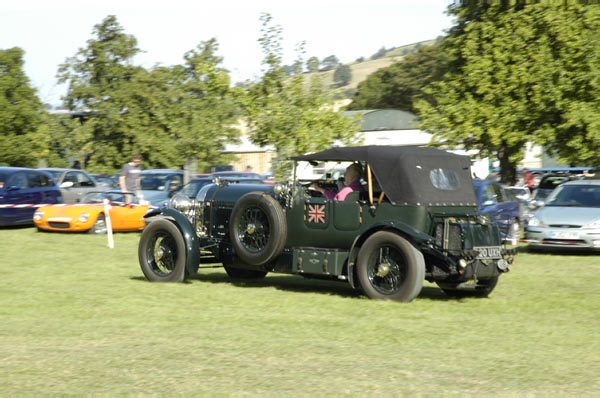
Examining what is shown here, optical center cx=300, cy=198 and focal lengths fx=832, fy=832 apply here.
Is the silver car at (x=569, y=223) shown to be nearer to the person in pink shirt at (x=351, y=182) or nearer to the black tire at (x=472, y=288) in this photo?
the black tire at (x=472, y=288)

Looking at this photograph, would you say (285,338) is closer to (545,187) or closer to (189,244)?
(189,244)

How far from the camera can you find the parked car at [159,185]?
2369 centimetres

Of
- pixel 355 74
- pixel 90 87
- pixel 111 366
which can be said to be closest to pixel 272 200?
pixel 111 366

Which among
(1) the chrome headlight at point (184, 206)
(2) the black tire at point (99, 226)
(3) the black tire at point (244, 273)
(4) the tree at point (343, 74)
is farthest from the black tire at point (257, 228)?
(4) the tree at point (343, 74)

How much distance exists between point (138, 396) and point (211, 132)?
33.4 meters

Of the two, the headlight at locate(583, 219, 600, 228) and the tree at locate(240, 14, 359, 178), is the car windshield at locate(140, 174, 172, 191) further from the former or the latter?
the headlight at locate(583, 219, 600, 228)

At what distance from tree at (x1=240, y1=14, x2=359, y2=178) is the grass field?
1280 cm

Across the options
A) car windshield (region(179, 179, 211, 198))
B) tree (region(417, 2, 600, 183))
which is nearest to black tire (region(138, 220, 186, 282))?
car windshield (region(179, 179, 211, 198))

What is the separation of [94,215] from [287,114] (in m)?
7.25

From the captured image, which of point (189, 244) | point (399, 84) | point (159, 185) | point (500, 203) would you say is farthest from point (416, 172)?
point (399, 84)

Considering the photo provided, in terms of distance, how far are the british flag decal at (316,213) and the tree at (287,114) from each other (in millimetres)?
14077

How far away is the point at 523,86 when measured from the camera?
2650cm

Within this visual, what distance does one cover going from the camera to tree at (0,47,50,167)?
40531 mm

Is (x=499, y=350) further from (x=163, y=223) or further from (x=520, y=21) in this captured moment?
(x=520, y=21)
